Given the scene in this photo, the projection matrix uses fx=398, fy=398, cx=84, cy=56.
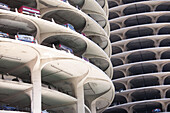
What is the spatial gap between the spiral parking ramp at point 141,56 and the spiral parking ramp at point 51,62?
24.9 metres

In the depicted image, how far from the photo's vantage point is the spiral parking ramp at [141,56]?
7656 cm

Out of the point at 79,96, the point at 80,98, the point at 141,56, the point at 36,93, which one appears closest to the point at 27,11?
the point at 36,93

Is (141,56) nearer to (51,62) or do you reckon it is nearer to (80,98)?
(80,98)

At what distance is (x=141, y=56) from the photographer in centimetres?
8112

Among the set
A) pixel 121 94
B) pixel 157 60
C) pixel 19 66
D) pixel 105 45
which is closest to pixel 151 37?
pixel 157 60

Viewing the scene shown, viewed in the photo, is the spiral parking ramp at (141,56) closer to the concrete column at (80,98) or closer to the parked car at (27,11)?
the concrete column at (80,98)

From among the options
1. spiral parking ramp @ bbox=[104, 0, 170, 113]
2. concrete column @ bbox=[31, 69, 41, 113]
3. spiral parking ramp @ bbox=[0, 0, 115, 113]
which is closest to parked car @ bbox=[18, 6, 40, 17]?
spiral parking ramp @ bbox=[0, 0, 115, 113]

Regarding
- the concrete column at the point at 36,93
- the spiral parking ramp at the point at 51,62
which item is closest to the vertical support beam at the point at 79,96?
the spiral parking ramp at the point at 51,62

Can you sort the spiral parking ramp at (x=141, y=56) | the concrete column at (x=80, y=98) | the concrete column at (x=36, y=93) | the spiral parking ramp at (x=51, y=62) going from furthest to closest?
the spiral parking ramp at (x=141, y=56) < the concrete column at (x=80, y=98) < the spiral parking ramp at (x=51, y=62) < the concrete column at (x=36, y=93)

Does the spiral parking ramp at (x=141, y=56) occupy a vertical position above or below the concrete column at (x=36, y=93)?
above

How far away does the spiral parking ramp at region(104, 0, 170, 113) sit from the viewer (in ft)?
251

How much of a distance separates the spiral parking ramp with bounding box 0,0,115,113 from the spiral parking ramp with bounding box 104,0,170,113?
980 inches

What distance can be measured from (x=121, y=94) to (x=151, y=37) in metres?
12.8

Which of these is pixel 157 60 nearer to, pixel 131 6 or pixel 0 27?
pixel 131 6
